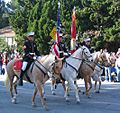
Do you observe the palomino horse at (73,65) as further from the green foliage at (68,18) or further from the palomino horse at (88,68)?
the green foliage at (68,18)

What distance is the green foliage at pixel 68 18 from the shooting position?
1512 inches

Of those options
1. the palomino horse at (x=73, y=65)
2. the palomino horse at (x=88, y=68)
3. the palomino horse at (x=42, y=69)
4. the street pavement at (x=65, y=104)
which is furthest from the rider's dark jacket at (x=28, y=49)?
the palomino horse at (x=88, y=68)

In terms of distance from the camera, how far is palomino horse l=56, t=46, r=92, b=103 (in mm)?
14250

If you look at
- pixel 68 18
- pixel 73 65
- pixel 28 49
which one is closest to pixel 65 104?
pixel 73 65

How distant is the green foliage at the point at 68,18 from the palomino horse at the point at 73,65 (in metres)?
23.1

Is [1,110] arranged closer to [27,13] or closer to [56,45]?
[56,45]

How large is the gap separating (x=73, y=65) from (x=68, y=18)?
93.4 ft

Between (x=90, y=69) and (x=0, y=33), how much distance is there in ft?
237

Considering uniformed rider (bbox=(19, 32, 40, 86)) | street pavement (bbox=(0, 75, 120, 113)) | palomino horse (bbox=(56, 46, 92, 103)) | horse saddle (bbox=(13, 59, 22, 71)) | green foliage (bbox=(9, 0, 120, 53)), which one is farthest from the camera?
green foliage (bbox=(9, 0, 120, 53))

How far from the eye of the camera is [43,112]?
12.2 m

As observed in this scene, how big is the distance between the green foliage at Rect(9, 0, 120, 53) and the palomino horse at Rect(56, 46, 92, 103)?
23.1m

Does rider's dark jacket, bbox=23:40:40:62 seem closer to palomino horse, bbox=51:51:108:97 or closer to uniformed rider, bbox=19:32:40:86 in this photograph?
uniformed rider, bbox=19:32:40:86

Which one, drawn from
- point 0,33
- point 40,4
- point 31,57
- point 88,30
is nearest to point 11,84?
point 31,57

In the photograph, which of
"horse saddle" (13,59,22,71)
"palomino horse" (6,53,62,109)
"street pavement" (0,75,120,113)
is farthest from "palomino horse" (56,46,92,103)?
"horse saddle" (13,59,22,71)
